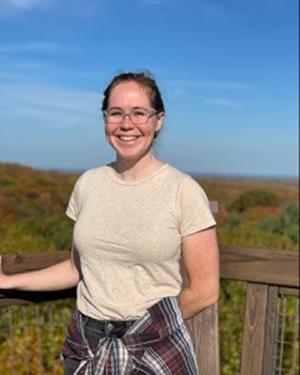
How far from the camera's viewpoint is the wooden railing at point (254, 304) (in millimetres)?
2266

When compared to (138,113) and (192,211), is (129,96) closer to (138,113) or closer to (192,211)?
(138,113)

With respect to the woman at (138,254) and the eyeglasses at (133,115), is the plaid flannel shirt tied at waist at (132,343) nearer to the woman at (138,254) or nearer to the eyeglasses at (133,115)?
the woman at (138,254)

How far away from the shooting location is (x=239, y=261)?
2334 mm

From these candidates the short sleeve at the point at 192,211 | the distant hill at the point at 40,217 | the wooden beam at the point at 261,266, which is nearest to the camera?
the short sleeve at the point at 192,211

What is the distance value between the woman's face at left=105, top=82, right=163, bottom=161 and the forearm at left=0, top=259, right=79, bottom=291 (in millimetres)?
413

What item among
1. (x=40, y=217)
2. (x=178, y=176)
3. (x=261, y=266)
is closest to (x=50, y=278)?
(x=178, y=176)

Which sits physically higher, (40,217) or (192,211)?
(192,211)

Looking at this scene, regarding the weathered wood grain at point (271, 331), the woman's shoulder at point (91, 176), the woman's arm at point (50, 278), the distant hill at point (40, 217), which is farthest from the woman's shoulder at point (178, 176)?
the distant hill at point (40, 217)

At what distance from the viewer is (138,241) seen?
6.00ft

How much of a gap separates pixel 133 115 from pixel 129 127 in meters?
0.03

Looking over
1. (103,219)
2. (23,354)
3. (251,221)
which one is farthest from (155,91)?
(251,221)

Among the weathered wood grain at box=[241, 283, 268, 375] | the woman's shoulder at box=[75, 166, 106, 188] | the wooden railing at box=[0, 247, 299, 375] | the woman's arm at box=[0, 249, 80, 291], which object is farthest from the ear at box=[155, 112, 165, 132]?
the weathered wood grain at box=[241, 283, 268, 375]

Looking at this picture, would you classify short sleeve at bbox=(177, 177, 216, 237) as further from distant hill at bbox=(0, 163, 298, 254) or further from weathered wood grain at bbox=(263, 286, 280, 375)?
distant hill at bbox=(0, 163, 298, 254)

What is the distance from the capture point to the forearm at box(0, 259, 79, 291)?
2.04 meters
